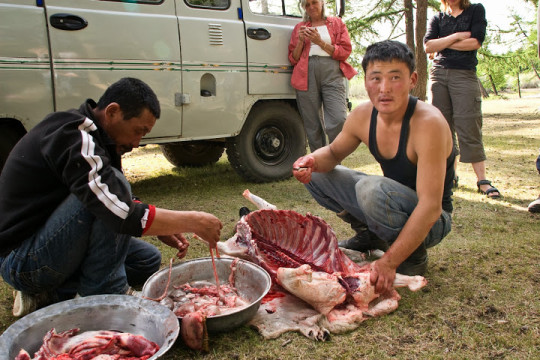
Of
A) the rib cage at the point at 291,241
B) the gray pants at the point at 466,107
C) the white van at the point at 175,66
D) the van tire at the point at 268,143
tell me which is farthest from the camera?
the van tire at the point at 268,143

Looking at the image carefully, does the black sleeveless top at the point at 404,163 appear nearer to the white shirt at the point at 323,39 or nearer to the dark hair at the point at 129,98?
the dark hair at the point at 129,98

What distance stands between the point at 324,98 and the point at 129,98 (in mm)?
3718

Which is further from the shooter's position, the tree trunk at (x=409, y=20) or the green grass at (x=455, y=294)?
the tree trunk at (x=409, y=20)

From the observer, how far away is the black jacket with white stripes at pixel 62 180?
2.02m

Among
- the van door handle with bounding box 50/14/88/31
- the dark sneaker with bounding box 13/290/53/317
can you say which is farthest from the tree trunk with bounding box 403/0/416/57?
the dark sneaker with bounding box 13/290/53/317

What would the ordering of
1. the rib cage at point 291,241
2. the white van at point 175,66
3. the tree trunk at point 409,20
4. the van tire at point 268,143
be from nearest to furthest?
the rib cage at point 291,241, the white van at point 175,66, the van tire at point 268,143, the tree trunk at point 409,20

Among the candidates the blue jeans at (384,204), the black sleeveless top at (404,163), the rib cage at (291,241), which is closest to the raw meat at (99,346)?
the rib cage at (291,241)

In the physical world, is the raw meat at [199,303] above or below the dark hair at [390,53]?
below

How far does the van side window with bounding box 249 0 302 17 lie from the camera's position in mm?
5582

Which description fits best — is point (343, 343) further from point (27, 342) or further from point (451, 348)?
point (27, 342)

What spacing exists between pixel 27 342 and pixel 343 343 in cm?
145

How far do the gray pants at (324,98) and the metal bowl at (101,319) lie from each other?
4018mm

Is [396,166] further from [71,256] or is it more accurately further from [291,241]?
[71,256]

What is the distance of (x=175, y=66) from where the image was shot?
16.2ft
